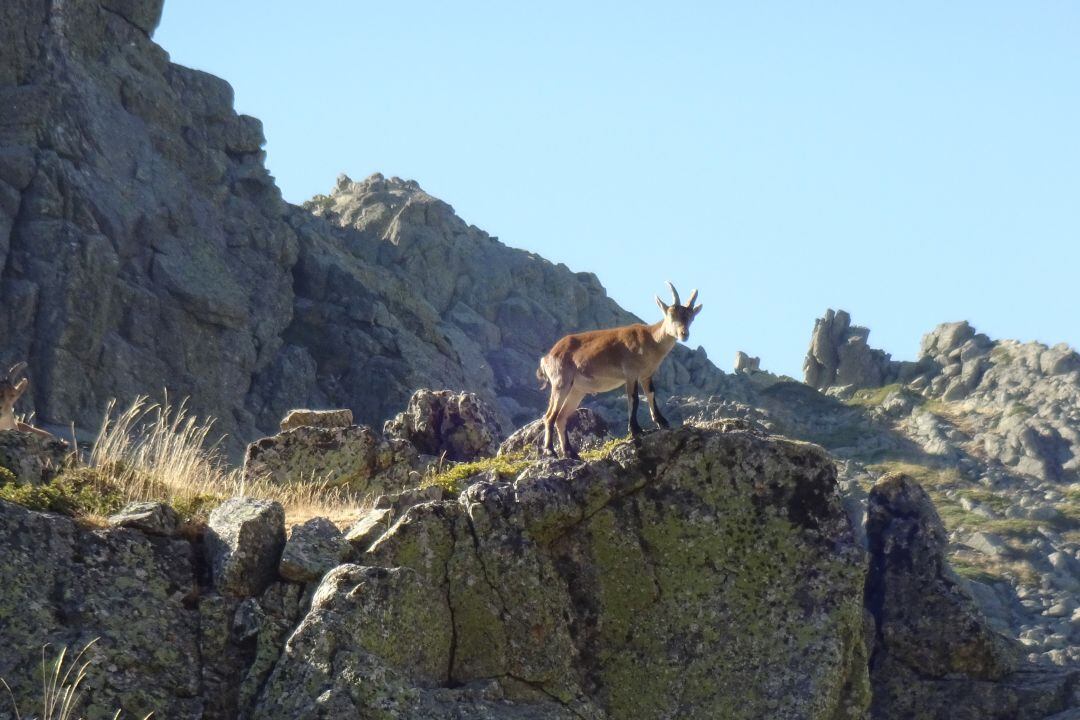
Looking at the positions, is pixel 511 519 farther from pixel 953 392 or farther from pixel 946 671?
pixel 953 392

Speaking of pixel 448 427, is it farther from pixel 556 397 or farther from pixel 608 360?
pixel 608 360

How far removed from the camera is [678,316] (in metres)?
20.4

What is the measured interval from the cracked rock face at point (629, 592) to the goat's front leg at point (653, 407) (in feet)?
6.20

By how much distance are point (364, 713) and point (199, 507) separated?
3990 millimetres

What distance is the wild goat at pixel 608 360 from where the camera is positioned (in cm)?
1991

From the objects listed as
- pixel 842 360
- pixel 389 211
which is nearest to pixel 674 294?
pixel 389 211

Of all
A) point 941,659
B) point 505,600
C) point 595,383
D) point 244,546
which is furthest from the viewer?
point 595,383

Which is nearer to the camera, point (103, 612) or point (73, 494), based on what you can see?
point (103, 612)

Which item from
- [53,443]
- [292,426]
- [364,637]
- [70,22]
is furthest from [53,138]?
[364,637]

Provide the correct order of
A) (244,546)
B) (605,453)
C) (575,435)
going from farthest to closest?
(575,435), (605,453), (244,546)

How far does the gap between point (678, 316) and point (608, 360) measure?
3.42 feet

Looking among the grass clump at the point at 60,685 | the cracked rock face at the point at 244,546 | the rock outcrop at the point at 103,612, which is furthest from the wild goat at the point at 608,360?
the grass clump at the point at 60,685

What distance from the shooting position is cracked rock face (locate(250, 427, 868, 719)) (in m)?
13.4

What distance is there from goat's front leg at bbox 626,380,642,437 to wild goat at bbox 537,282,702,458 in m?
0.02
